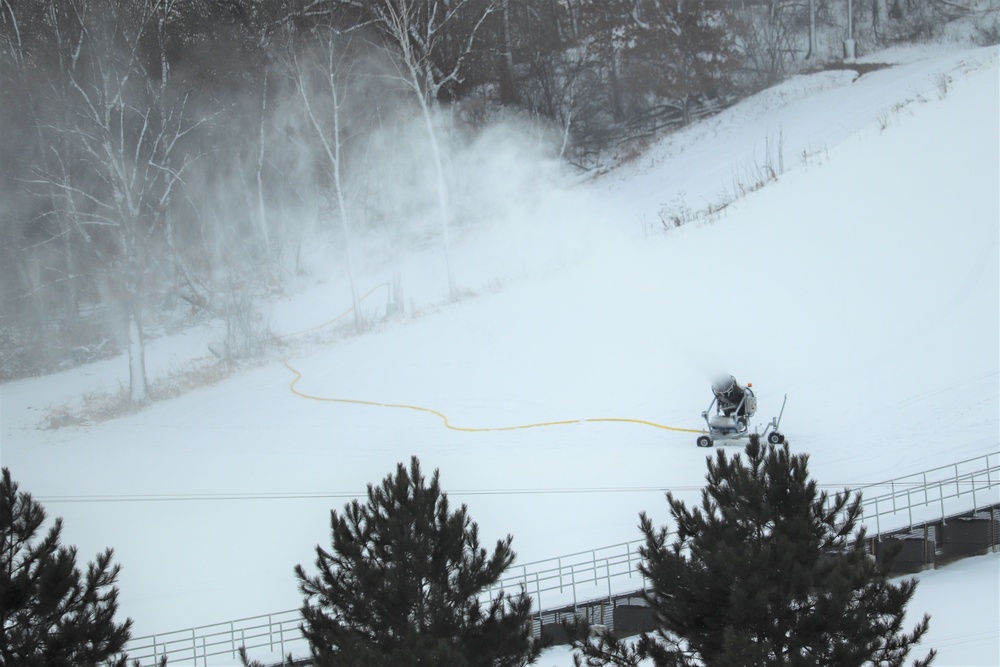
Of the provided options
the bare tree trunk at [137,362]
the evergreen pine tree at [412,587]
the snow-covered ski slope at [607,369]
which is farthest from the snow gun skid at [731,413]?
the bare tree trunk at [137,362]

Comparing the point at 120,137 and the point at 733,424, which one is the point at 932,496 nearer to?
Answer: the point at 733,424

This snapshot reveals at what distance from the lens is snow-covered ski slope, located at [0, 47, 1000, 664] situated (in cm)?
1324

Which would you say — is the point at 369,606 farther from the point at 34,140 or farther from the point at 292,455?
the point at 34,140

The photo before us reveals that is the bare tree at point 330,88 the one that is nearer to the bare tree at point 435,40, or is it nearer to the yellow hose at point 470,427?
the bare tree at point 435,40

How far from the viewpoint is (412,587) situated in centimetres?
666

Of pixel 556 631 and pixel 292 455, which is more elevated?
pixel 292 455

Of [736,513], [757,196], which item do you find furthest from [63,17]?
[736,513]

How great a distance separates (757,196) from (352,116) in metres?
11.7

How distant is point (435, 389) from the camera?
1864 centimetres

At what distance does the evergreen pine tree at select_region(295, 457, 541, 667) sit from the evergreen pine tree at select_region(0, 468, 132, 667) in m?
1.70

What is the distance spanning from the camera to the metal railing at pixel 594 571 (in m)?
10.5

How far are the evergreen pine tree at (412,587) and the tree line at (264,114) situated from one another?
52.2 feet

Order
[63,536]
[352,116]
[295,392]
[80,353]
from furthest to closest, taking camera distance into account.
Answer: [352,116] → [80,353] → [295,392] → [63,536]

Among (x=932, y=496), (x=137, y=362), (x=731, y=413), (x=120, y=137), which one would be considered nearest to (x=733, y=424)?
(x=731, y=413)
